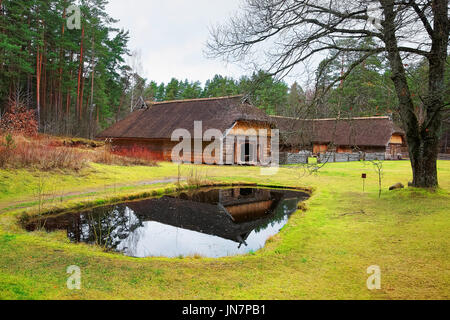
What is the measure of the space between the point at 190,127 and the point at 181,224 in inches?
644

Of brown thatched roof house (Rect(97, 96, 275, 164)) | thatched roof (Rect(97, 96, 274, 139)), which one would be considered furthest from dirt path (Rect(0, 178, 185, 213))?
thatched roof (Rect(97, 96, 274, 139))

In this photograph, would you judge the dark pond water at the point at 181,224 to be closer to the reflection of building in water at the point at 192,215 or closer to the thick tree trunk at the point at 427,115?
the reflection of building in water at the point at 192,215

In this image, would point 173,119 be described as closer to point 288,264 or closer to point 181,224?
point 181,224

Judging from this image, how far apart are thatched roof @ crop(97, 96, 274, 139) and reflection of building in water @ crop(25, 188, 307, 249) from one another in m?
10.8

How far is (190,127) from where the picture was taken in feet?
80.1

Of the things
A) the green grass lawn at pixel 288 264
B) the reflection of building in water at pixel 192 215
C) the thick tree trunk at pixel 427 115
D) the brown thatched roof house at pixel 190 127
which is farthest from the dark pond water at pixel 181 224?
the brown thatched roof house at pixel 190 127

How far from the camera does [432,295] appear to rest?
147 inches

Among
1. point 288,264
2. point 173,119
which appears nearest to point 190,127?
point 173,119

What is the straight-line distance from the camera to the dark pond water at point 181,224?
680 cm

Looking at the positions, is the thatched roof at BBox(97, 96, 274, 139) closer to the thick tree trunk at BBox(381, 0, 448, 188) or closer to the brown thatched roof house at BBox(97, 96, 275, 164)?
the brown thatched roof house at BBox(97, 96, 275, 164)

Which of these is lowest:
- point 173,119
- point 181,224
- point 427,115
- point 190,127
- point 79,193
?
point 181,224

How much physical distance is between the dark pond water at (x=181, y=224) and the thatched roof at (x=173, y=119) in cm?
1138
